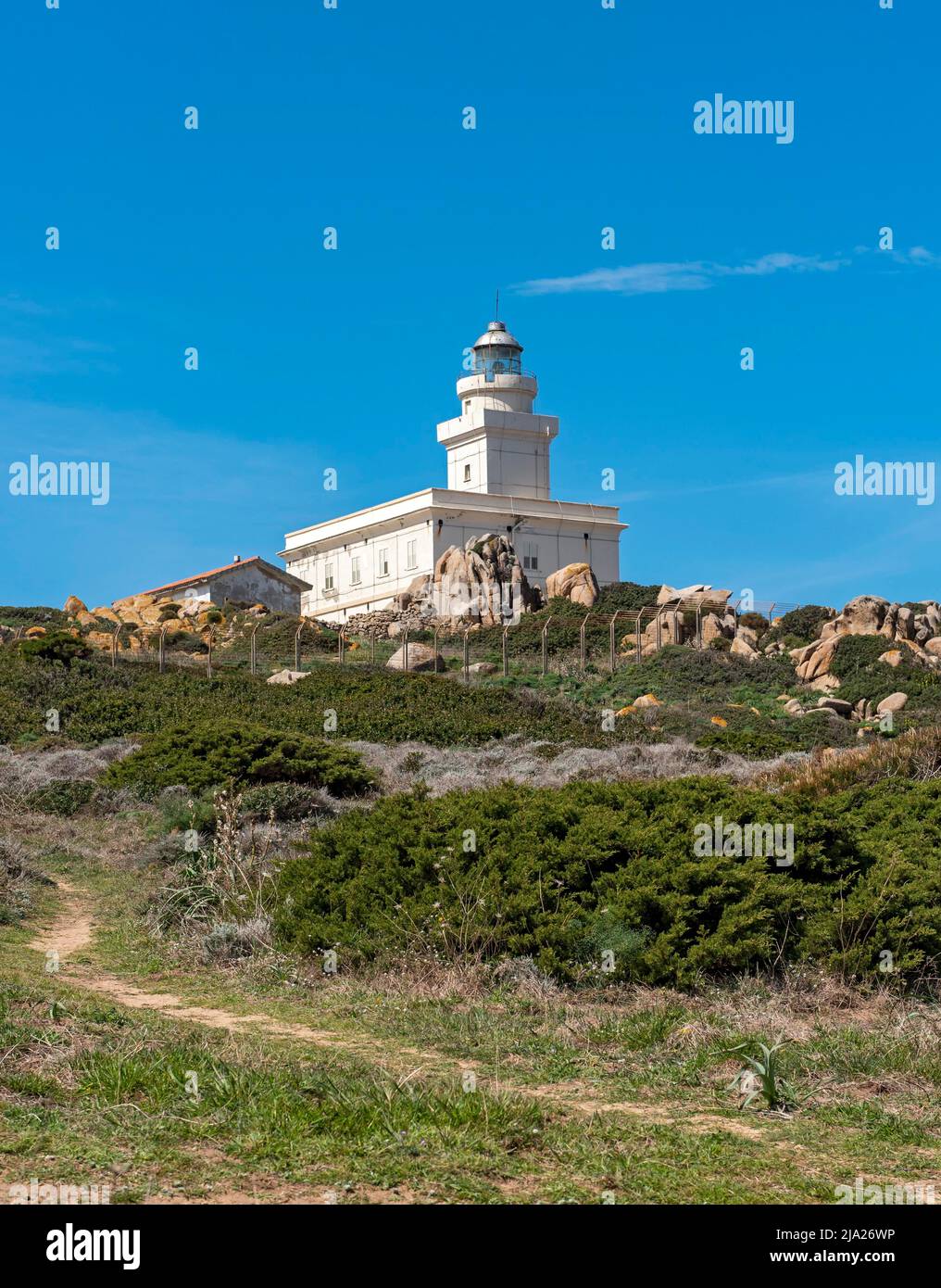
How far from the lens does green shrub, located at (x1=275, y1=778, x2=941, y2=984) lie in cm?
869

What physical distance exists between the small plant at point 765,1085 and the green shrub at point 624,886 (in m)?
1.85

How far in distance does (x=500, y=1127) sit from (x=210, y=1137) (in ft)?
3.66

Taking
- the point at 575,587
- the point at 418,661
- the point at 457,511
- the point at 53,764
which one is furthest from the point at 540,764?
the point at 457,511

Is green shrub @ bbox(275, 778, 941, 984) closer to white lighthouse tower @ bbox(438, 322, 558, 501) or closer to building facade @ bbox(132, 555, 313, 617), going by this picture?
building facade @ bbox(132, 555, 313, 617)

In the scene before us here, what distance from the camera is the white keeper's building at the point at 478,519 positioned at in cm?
5372

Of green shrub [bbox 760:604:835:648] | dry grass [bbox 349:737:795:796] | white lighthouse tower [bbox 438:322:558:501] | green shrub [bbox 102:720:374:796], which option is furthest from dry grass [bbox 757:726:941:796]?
white lighthouse tower [bbox 438:322:558:501]

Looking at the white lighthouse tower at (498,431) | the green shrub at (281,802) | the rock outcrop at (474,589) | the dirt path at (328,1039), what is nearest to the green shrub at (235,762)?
the green shrub at (281,802)

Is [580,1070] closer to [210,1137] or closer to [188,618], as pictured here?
[210,1137]

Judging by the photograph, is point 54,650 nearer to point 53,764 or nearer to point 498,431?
point 53,764

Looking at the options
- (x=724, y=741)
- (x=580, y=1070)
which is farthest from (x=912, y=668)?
(x=580, y=1070)

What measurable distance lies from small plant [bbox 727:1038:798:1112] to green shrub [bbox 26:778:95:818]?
11.8m

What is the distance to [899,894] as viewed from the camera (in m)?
8.99

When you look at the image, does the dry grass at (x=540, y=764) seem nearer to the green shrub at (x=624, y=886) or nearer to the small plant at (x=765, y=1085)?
the green shrub at (x=624, y=886)

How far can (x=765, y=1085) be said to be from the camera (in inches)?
246
